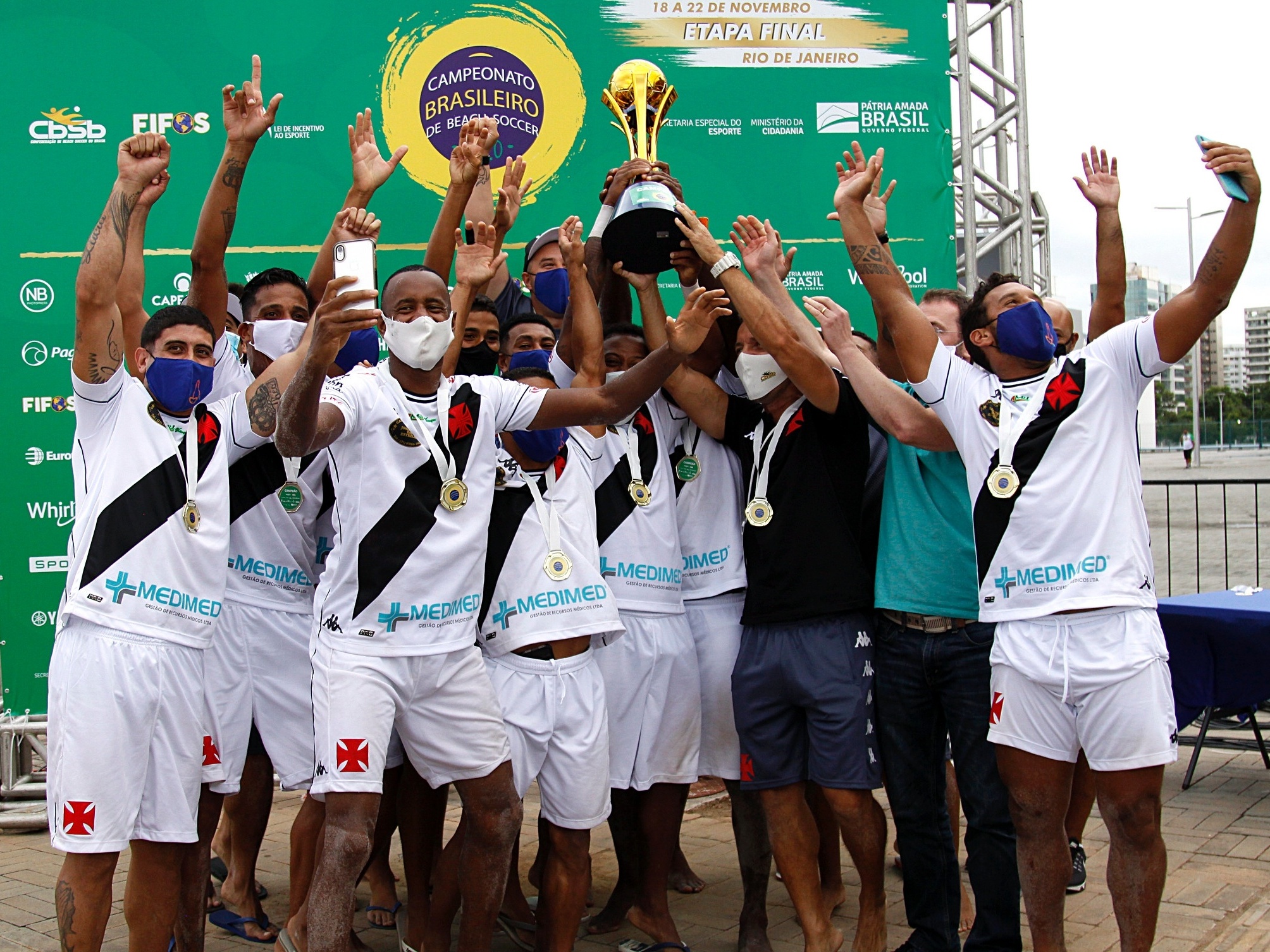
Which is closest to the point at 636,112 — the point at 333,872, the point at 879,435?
the point at 879,435

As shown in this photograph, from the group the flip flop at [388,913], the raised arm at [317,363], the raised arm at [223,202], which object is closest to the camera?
the raised arm at [317,363]

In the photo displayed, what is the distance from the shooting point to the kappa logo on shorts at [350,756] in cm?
351

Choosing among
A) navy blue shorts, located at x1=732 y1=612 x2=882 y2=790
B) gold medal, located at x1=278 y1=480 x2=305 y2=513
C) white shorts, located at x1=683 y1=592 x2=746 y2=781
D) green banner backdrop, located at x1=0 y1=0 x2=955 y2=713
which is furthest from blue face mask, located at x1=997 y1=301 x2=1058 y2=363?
green banner backdrop, located at x1=0 y1=0 x2=955 y2=713

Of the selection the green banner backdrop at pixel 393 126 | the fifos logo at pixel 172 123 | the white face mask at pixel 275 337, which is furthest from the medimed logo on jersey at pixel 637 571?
the fifos logo at pixel 172 123

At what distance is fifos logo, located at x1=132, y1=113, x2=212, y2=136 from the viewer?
259 inches

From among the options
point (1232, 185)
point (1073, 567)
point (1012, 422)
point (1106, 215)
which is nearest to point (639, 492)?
point (1012, 422)

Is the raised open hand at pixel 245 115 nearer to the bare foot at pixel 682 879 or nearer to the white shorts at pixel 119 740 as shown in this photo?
the white shorts at pixel 119 740

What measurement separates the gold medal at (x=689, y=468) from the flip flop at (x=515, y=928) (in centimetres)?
192

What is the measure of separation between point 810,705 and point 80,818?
8.25 ft

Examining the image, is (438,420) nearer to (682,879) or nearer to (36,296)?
(682,879)

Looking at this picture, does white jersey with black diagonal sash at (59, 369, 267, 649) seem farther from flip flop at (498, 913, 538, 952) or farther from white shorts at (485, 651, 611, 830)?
flip flop at (498, 913, 538, 952)

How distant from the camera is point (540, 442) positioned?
425 cm

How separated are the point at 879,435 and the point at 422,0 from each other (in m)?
4.07

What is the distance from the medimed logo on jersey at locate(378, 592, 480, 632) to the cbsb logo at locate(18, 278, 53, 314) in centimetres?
420
